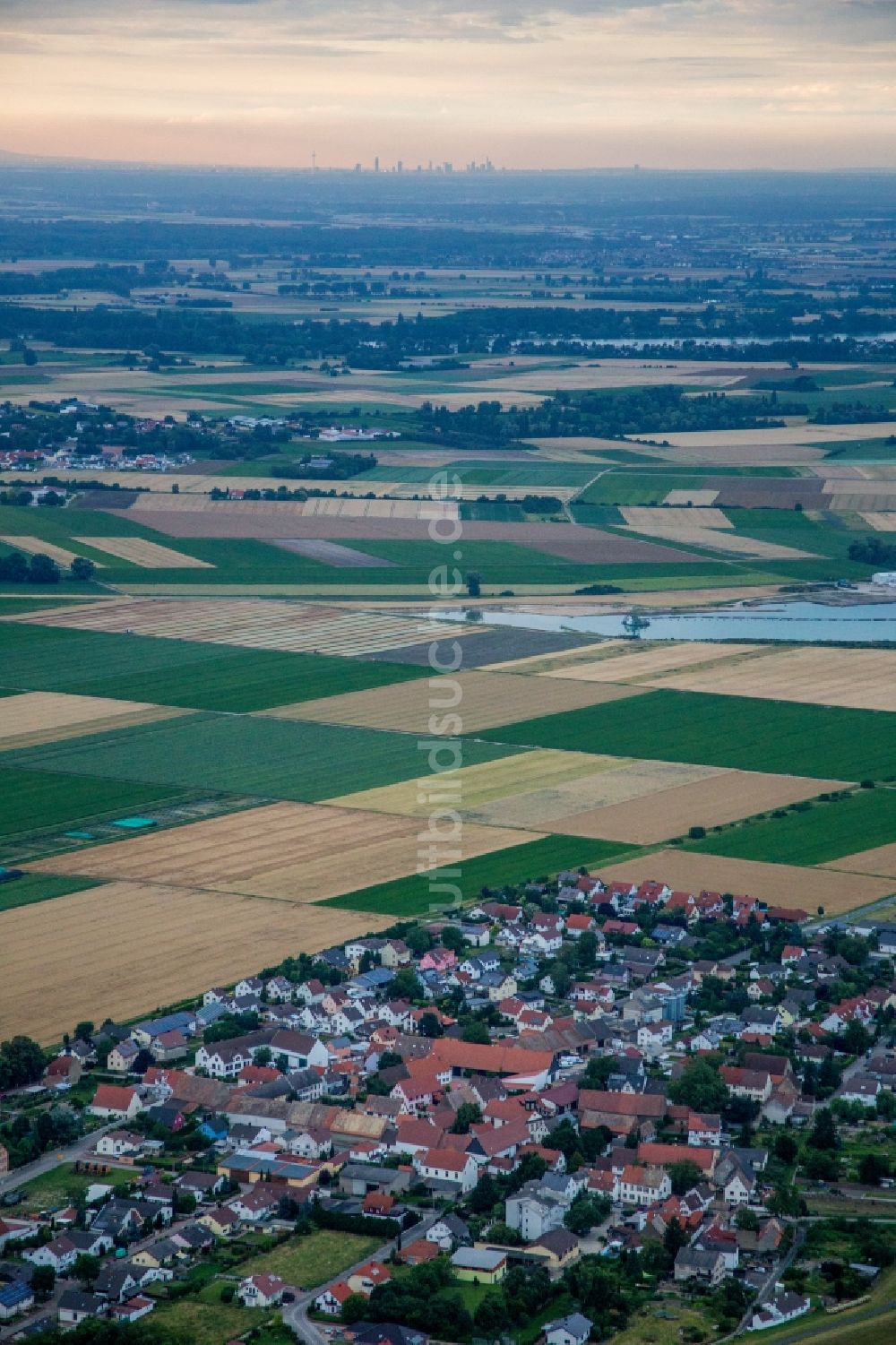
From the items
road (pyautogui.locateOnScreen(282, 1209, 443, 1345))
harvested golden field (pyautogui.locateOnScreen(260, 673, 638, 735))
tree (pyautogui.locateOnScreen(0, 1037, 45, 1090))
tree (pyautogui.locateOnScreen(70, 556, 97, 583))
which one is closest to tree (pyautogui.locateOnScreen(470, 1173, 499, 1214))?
road (pyautogui.locateOnScreen(282, 1209, 443, 1345))

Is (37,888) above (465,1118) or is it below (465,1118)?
above

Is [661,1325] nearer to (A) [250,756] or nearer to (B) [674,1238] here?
(B) [674,1238]

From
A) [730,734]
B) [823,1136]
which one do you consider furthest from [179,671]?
[823,1136]

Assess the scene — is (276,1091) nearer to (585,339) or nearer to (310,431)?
(310,431)

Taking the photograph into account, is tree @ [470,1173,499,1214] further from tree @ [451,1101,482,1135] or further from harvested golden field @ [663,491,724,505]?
harvested golden field @ [663,491,724,505]

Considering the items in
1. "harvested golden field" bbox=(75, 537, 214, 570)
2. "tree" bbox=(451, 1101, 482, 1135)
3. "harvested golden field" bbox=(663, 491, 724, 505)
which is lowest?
"tree" bbox=(451, 1101, 482, 1135)

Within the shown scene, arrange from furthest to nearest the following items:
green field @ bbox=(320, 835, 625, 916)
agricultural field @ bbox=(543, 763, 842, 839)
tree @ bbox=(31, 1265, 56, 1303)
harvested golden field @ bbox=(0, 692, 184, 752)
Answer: harvested golden field @ bbox=(0, 692, 184, 752) → agricultural field @ bbox=(543, 763, 842, 839) → green field @ bbox=(320, 835, 625, 916) → tree @ bbox=(31, 1265, 56, 1303)
